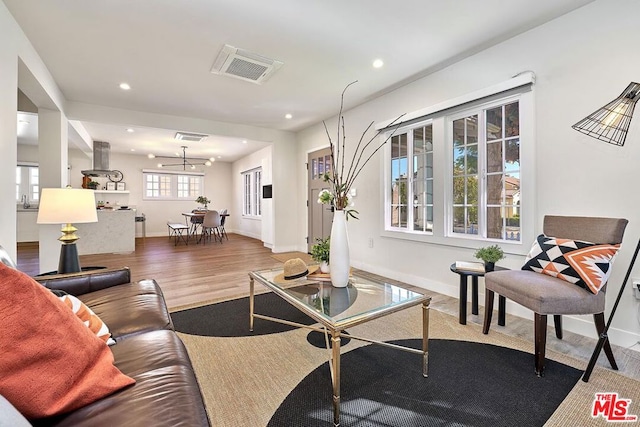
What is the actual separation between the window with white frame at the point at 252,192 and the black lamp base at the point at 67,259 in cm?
573

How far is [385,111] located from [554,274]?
9.09ft

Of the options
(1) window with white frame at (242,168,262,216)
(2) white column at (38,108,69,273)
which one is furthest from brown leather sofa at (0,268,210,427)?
(1) window with white frame at (242,168,262,216)

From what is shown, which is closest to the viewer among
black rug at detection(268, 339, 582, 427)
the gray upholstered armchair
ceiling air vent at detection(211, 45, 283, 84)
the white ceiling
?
black rug at detection(268, 339, 582, 427)

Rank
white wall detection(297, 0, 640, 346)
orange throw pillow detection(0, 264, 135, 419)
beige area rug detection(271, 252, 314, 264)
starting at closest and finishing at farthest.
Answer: orange throw pillow detection(0, 264, 135, 419), white wall detection(297, 0, 640, 346), beige area rug detection(271, 252, 314, 264)

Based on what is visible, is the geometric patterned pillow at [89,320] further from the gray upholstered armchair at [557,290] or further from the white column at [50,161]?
the white column at [50,161]

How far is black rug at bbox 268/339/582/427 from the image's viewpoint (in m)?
1.42

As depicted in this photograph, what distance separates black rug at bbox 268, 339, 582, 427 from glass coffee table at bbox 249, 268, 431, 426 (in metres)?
0.11

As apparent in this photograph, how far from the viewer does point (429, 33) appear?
2.61 metres

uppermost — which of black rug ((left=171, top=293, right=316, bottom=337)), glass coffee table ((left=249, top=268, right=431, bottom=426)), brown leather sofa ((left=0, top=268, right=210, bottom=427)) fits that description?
glass coffee table ((left=249, top=268, right=431, bottom=426))

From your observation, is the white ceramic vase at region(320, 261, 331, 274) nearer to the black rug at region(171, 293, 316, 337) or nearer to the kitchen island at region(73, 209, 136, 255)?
the black rug at region(171, 293, 316, 337)

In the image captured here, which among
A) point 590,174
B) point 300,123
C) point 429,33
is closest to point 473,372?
point 590,174

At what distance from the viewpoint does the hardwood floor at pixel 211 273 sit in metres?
2.14

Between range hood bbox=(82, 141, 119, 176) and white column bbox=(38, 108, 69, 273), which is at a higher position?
range hood bbox=(82, 141, 119, 176)

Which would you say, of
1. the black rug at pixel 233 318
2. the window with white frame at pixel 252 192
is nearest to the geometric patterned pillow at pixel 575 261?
the black rug at pixel 233 318
